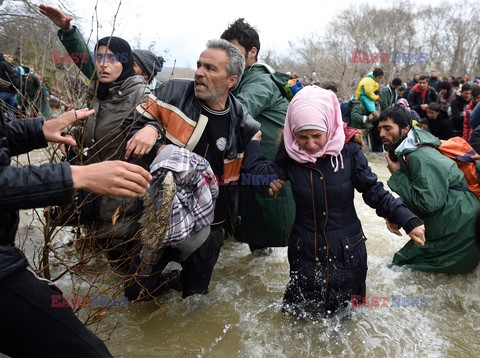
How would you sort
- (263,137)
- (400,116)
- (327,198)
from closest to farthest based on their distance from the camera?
(327,198)
(263,137)
(400,116)

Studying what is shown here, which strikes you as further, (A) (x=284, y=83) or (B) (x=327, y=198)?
(A) (x=284, y=83)

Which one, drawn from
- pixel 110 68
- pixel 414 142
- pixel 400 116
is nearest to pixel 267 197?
pixel 414 142

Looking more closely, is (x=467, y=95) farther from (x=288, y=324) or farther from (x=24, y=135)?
(x=24, y=135)

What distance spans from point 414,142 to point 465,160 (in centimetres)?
51

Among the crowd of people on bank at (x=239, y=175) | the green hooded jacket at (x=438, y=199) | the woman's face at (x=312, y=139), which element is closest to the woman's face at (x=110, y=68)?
the crowd of people on bank at (x=239, y=175)

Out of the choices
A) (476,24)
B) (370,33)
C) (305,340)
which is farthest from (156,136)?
(476,24)

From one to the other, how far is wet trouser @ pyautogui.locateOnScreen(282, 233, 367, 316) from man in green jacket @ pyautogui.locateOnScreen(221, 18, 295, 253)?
0.66 meters

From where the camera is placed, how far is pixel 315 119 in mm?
2209

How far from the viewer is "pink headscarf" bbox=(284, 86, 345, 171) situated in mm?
2225

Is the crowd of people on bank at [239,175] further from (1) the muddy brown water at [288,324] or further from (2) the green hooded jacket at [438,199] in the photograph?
(1) the muddy brown water at [288,324]

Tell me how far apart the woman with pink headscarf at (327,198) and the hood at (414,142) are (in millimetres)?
895

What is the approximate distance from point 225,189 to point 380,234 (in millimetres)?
2762

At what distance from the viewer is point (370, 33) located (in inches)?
1312

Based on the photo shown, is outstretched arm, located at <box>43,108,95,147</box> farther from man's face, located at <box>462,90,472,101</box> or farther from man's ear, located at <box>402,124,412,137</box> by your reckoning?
man's face, located at <box>462,90,472,101</box>
